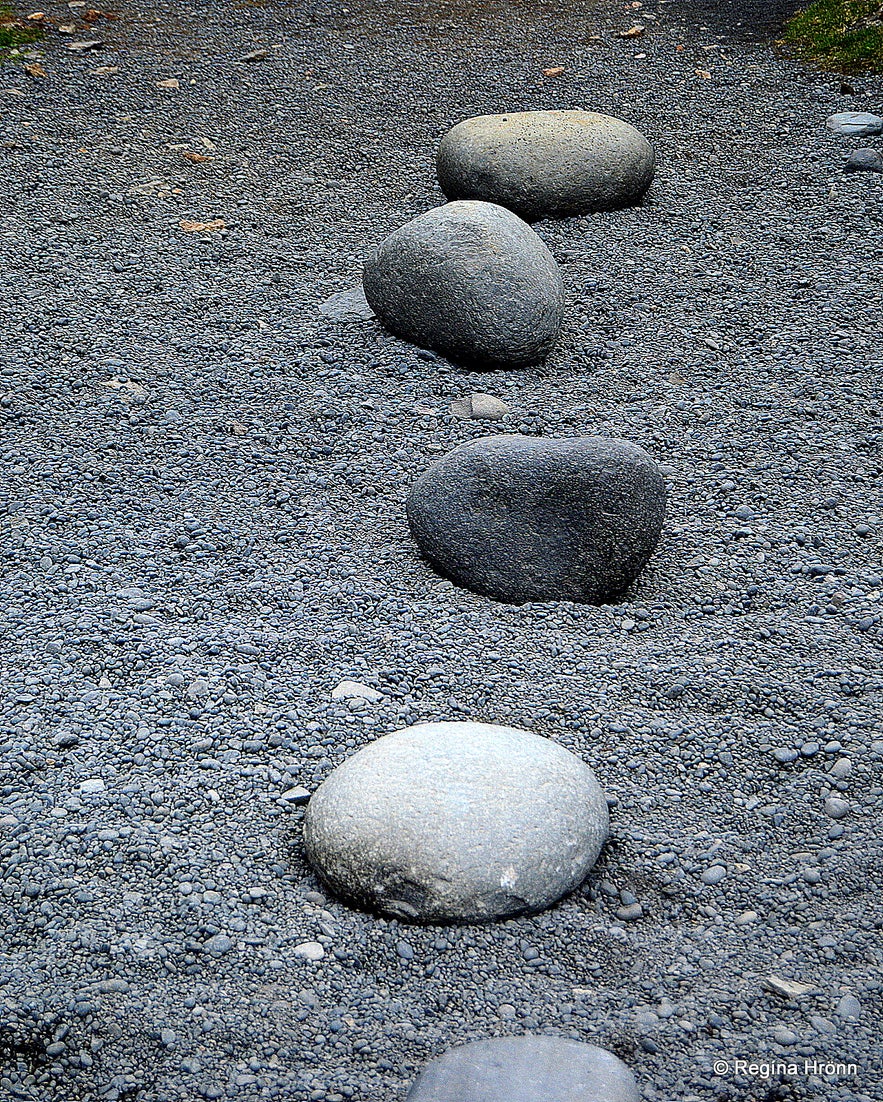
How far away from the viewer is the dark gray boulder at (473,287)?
4082 mm

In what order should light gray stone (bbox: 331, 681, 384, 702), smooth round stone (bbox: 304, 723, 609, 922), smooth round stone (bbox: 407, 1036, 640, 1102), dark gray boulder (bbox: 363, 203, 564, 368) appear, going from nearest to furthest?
1. smooth round stone (bbox: 407, 1036, 640, 1102)
2. smooth round stone (bbox: 304, 723, 609, 922)
3. light gray stone (bbox: 331, 681, 384, 702)
4. dark gray boulder (bbox: 363, 203, 564, 368)

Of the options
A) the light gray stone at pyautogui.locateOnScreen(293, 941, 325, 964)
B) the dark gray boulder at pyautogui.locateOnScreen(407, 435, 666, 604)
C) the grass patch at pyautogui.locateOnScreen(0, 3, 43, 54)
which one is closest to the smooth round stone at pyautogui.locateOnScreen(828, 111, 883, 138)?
the dark gray boulder at pyautogui.locateOnScreen(407, 435, 666, 604)

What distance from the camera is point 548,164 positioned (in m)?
5.11

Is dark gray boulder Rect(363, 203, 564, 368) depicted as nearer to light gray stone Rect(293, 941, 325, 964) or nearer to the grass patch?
light gray stone Rect(293, 941, 325, 964)

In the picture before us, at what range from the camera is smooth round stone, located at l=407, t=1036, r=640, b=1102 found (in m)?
1.81

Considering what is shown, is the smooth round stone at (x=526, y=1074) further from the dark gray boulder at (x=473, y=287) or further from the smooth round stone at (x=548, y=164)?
the smooth round stone at (x=548, y=164)

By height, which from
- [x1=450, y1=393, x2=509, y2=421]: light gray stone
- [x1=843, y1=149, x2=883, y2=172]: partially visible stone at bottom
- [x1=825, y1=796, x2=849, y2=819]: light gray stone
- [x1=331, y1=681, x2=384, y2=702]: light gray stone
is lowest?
[x1=825, y1=796, x2=849, y2=819]: light gray stone

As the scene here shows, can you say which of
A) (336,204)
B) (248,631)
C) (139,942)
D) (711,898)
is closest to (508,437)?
(248,631)

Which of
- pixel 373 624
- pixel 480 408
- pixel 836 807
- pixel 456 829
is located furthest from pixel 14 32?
pixel 836 807

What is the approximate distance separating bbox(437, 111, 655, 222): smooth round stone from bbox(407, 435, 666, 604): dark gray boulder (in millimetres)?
2419

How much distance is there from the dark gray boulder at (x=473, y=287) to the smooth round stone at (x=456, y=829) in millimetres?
2148

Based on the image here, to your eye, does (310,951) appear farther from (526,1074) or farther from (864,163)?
(864,163)

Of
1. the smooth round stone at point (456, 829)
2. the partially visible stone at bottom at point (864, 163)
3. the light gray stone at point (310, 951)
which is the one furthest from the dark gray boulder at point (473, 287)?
the light gray stone at point (310, 951)

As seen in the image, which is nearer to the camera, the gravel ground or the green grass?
the gravel ground
